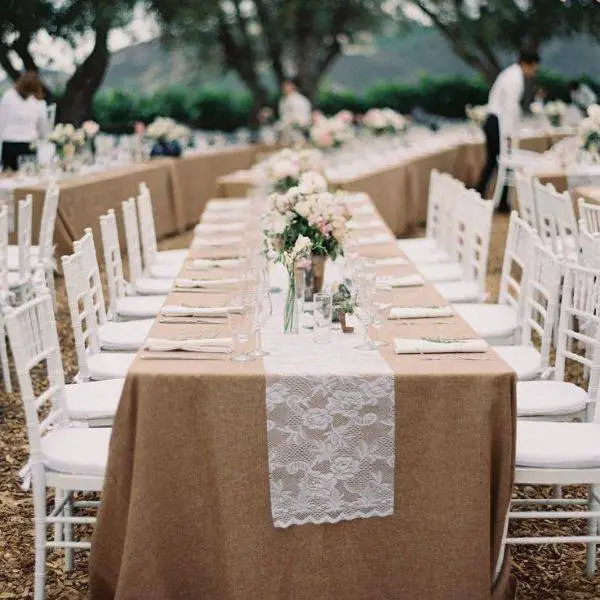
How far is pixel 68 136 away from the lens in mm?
8164

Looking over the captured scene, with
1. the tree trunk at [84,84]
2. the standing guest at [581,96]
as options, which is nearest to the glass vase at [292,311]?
the tree trunk at [84,84]

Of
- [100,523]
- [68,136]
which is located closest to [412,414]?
[100,523]

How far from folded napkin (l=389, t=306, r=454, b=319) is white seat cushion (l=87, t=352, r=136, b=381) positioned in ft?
3.06

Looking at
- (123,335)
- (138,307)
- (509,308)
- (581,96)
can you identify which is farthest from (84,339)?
(581,96)

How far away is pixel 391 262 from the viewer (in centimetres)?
453

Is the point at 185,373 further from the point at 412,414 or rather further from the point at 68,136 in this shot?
the point at 68,136

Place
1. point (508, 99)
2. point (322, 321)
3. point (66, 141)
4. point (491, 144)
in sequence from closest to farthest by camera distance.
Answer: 1. point (322, 321)
2. point (66, 141)
3. point (508, 99)
4. point (491, 144)

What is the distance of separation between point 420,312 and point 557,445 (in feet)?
2.38

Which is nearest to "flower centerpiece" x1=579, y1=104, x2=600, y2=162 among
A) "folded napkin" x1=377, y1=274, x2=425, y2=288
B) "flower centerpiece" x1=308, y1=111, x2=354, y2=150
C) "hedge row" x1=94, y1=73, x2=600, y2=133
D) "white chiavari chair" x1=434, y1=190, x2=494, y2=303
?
"flower centerpiece" x1=308, y1=111, x2=354, y2=150

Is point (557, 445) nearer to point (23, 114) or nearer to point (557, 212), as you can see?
point (557, 212)

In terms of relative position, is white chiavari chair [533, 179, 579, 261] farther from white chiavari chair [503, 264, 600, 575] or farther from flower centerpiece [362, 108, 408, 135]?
flower centerpiece [362, 108, 408, 135]

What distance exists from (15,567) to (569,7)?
59.3 feet

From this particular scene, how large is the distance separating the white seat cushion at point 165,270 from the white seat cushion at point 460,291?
1425 millimetres

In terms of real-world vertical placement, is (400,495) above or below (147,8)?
below
